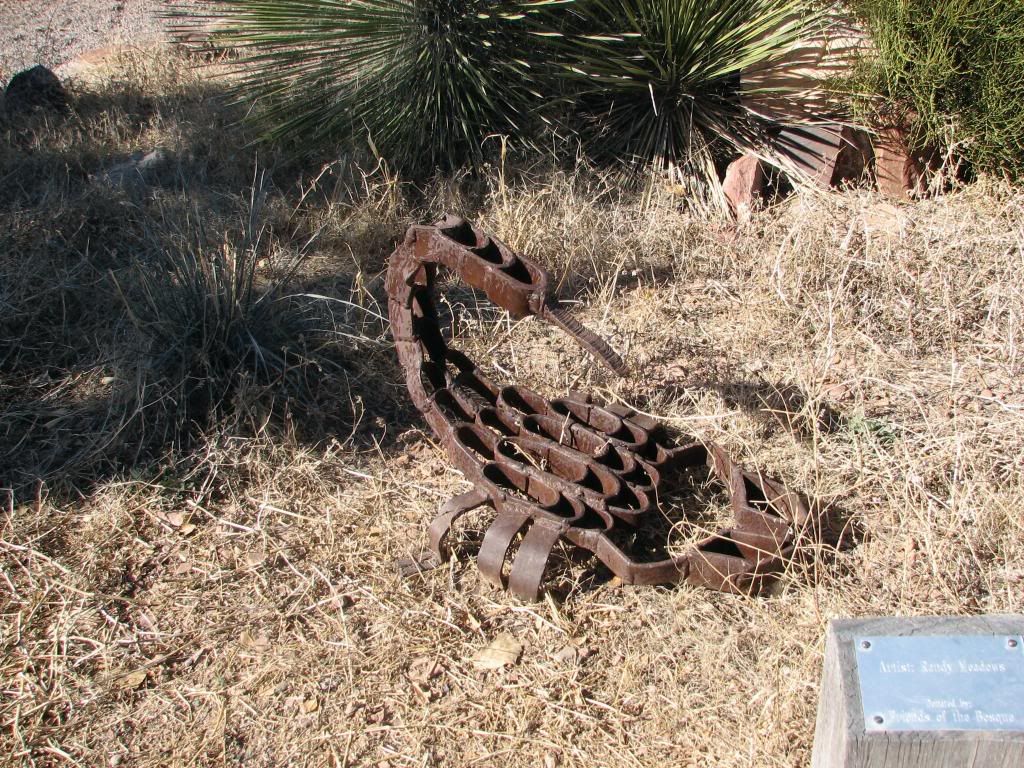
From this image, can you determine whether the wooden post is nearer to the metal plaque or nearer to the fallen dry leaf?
the metal plaque

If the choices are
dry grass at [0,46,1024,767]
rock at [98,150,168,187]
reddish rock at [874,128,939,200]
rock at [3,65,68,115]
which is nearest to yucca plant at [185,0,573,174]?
dry grass at [0,46,1024,767]

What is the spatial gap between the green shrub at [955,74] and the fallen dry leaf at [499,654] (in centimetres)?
311

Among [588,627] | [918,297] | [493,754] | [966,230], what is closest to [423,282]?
[588,627]

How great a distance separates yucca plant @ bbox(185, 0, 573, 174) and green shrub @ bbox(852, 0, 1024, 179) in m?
1.53

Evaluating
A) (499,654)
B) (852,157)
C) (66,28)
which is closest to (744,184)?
(852,157)

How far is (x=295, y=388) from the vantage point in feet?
10.7

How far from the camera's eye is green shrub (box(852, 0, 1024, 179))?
13.1 feet

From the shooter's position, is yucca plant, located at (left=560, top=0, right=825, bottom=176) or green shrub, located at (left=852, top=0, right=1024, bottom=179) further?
yucca plant, located at (left=560, top=0, right=825, bottom=176)

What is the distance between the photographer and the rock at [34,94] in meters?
5.27

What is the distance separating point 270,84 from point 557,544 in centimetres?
296

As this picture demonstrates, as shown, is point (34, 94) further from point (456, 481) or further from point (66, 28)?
point (456, 481)

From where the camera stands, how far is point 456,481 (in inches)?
118

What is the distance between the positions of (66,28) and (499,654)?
6.46m

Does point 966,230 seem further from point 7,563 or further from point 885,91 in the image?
point 7,563
